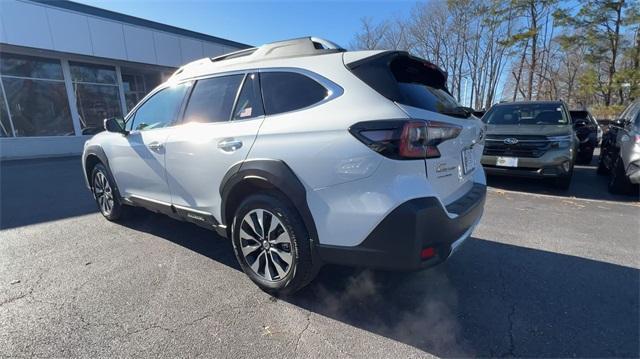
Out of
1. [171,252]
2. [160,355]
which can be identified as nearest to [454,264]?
[160,355]

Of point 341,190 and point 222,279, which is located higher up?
point 341,190

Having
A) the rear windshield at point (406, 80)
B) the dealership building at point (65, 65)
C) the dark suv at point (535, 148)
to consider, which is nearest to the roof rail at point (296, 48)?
the rear windshield at point (406, 80)

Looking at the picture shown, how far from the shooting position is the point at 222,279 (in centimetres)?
291

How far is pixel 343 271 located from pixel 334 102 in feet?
5.33

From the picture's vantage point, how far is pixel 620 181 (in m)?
5.65

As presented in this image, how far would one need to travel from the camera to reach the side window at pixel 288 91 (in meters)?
2.30

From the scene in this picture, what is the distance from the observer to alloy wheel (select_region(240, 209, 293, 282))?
2463mm

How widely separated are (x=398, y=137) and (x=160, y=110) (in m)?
2.82

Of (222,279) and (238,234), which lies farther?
(222,279)

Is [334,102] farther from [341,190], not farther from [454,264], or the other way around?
[454,264]

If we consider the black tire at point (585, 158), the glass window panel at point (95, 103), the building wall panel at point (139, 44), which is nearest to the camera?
the black tire at point (585, 158)

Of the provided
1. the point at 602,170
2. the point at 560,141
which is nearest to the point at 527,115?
the point at 560,141

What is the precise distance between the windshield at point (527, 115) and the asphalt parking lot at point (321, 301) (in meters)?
3.13

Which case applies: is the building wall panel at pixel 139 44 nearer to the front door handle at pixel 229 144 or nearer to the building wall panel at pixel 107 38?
the building wall panel at pixel 107 38
